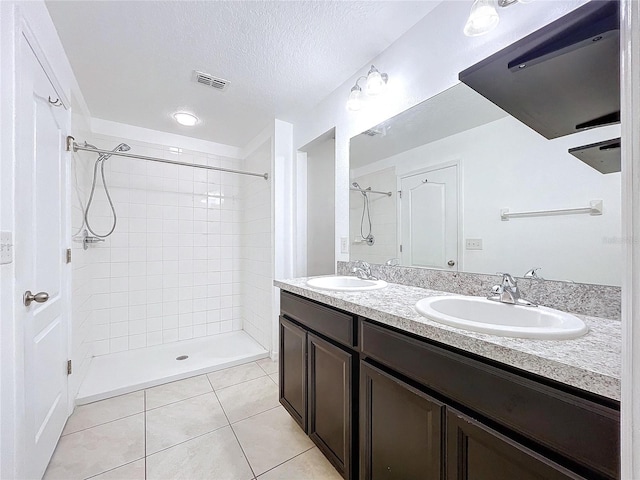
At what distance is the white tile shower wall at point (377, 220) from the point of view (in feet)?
5.55

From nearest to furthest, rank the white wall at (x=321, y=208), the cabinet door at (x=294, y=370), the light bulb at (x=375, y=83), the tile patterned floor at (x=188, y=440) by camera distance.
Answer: the tile patterned floor at (x=188, y=440), the cabinet door at (x=294, y=370), the light bulb at (x=375, y=83), the white wall at (x=321, y=208)

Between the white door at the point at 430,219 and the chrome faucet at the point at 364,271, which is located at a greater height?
the white door at the point at 430,219

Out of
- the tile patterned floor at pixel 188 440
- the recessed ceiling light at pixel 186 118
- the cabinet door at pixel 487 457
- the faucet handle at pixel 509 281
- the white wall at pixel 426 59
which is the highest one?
the recessed ceiling light at pixel 186 118

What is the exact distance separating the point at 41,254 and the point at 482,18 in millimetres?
2223

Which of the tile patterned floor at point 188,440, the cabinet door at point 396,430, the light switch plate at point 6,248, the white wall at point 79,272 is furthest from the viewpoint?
the white wall at point 79,272

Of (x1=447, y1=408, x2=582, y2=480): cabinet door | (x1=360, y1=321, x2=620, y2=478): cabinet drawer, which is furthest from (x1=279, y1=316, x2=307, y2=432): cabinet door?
(x1=447, y1=408, x2=582, y2=480): cabinet door

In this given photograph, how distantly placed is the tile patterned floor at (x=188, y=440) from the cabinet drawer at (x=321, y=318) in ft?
2.29

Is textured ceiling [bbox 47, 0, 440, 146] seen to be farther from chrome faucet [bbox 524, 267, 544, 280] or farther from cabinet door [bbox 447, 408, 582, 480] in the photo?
cabinet door [bbox 447, 408, 582, 480]

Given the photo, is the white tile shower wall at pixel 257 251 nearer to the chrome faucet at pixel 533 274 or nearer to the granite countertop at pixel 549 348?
the granite countertop at pixel 549 348

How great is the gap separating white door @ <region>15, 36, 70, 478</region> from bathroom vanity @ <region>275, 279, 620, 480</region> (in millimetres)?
1214

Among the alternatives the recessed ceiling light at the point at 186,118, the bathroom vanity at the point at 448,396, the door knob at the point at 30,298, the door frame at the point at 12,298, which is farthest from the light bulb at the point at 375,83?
the door knob at the point at 30,298

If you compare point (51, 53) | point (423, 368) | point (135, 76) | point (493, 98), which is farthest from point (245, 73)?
point (423, 368)

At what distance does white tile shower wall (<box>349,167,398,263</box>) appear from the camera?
5.55 ft

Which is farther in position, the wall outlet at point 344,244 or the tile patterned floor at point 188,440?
the wall outlet at point 344,244
